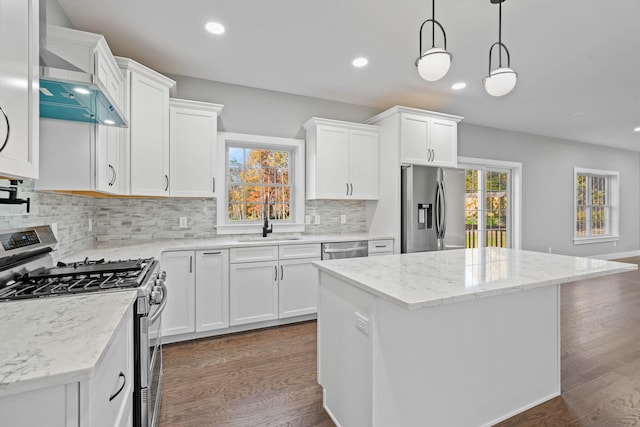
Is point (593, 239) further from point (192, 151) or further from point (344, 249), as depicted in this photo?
point (192, 151)

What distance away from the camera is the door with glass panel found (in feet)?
17.7

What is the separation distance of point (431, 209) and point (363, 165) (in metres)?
1.04

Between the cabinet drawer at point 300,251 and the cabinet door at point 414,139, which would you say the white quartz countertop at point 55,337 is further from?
the cabinet door at point 414,139

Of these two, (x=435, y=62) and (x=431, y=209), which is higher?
(x=435, y=62)

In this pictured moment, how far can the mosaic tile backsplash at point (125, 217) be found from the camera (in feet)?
6.65

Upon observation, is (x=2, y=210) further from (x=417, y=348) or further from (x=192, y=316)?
(x=417, y=348)

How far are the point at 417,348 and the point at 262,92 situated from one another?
3.41 metres

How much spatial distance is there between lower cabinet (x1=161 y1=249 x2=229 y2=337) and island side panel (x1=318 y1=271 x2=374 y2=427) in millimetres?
1428

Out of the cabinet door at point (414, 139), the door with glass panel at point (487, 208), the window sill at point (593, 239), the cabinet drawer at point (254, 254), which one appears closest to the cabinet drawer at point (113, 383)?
the cabinet drawer at point (254, 254)

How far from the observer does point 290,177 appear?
411 cm

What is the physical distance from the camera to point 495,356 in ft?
5.59

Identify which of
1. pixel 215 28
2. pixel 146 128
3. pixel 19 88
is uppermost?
pixel 215 28

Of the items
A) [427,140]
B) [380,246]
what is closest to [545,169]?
[427,140]

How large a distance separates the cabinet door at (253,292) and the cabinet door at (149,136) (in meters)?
1.06
